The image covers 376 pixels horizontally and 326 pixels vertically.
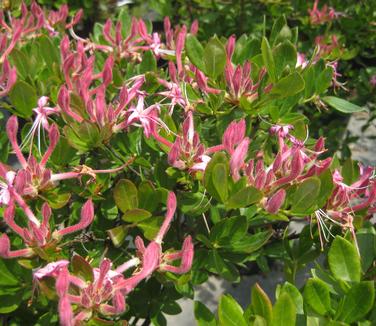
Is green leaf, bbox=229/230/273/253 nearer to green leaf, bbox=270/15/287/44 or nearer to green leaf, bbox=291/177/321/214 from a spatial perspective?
green leaf, bbox=291/177/321/214

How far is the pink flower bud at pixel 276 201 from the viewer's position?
29.5 inches

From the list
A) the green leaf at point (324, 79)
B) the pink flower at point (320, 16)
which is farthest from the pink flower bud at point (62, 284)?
the pink flower at point (320, 16)

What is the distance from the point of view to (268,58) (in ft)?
3.03

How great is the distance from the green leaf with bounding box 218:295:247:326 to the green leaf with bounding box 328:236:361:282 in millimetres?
168

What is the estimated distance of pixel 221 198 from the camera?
780mm

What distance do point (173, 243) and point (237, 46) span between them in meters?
0.56

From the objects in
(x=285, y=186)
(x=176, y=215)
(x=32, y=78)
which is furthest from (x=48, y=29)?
(x=285, y=186)

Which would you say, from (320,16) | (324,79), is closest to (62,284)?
(324,79)

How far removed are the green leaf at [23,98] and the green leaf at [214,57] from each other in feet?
1.17

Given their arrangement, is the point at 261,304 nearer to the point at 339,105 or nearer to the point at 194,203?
the point at 194,203

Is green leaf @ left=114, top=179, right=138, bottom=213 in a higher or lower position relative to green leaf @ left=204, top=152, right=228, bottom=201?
lower

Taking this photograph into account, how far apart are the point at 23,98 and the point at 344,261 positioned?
690mm

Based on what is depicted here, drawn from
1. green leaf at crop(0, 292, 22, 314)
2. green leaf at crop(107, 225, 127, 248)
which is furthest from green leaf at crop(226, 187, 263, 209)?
green leaf at crop(0, 292, 22, 314)

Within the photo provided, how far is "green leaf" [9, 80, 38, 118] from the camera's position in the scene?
927 mm
